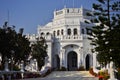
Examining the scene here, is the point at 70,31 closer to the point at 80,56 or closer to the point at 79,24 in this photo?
the point at 79,24

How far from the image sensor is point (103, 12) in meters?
31.6

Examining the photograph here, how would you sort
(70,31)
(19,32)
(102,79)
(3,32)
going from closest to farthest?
(102,79) → (3,32) → (19,32) → (70,31)

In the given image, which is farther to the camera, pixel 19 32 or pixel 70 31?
pixel 70 31

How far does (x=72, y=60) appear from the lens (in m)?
56.7

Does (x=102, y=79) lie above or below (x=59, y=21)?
below

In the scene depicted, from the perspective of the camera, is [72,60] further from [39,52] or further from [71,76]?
[71,76]

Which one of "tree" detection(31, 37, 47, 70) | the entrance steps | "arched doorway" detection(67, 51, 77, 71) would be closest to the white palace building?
"arched doorway" detection(67, 51, 77, 71)

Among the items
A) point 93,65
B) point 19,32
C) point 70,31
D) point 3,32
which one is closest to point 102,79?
point 3,32

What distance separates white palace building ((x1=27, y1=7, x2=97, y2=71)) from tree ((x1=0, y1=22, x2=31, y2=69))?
456 inches

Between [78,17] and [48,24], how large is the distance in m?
7.54

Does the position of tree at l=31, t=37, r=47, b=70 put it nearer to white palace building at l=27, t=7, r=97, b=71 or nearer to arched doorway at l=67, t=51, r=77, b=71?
white palace building at l=27, t=7, r=97, b=71

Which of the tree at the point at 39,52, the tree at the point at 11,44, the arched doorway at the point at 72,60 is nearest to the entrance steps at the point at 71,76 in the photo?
the tree at the point at 39,52

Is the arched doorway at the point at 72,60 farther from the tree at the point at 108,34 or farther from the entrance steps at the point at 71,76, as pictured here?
the tree at the point at 108,34

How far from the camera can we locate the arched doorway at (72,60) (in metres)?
55.8
